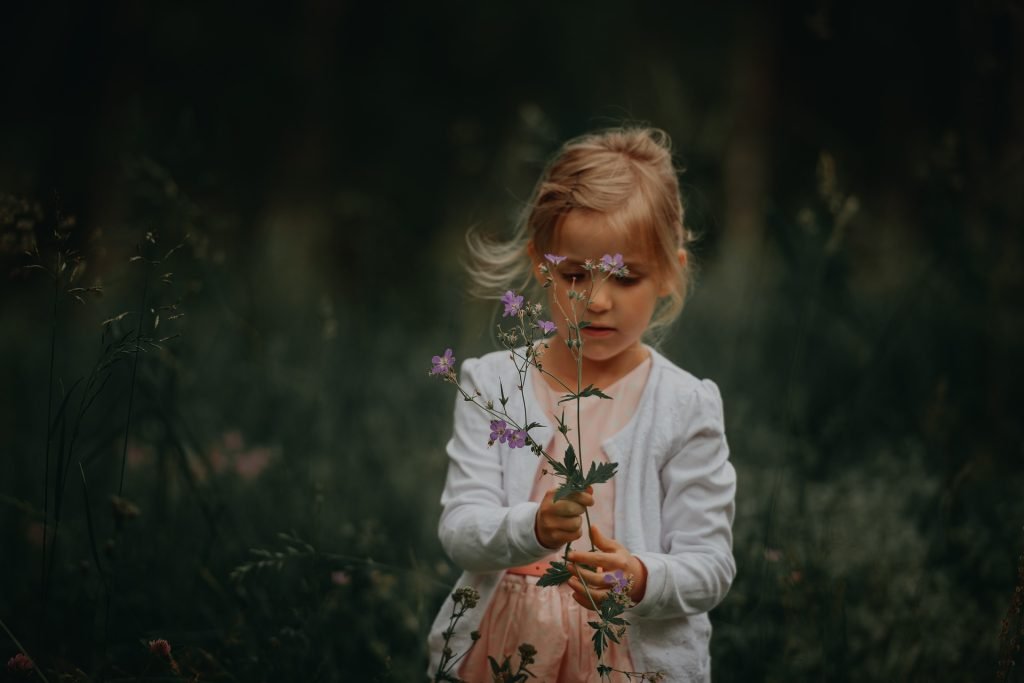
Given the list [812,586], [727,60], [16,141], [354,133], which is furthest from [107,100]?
[727,60]

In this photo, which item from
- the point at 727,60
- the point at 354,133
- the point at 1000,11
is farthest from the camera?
the point at 727,60

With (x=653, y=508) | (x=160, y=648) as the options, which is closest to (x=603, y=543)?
(x=653, y=508)

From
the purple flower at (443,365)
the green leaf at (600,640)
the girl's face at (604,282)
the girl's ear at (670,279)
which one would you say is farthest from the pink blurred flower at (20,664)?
the girl's ear at (670,279)

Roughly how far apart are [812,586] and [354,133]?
34.8ft

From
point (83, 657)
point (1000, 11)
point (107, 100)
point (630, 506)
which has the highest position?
point (1000, 11)

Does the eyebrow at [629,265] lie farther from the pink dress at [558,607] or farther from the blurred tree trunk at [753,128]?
the blurred tree trunk at [753,128]

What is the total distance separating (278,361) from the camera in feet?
12.2

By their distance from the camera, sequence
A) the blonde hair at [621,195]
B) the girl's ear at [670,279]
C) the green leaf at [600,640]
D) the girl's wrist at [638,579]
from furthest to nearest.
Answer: the girl's ear at [670,279]
the blonde hair at [621,195]
the girl's wrist at [638,579]
the green leaf at [600,640]

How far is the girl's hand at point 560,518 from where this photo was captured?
5.06ft

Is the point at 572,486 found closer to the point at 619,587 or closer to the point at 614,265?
the point at 619,587

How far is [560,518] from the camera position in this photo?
156 cm

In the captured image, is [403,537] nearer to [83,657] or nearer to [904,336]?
[83,657]

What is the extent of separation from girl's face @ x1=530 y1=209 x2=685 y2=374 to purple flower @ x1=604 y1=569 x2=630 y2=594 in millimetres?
455

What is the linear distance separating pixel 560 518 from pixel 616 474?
291 mm
